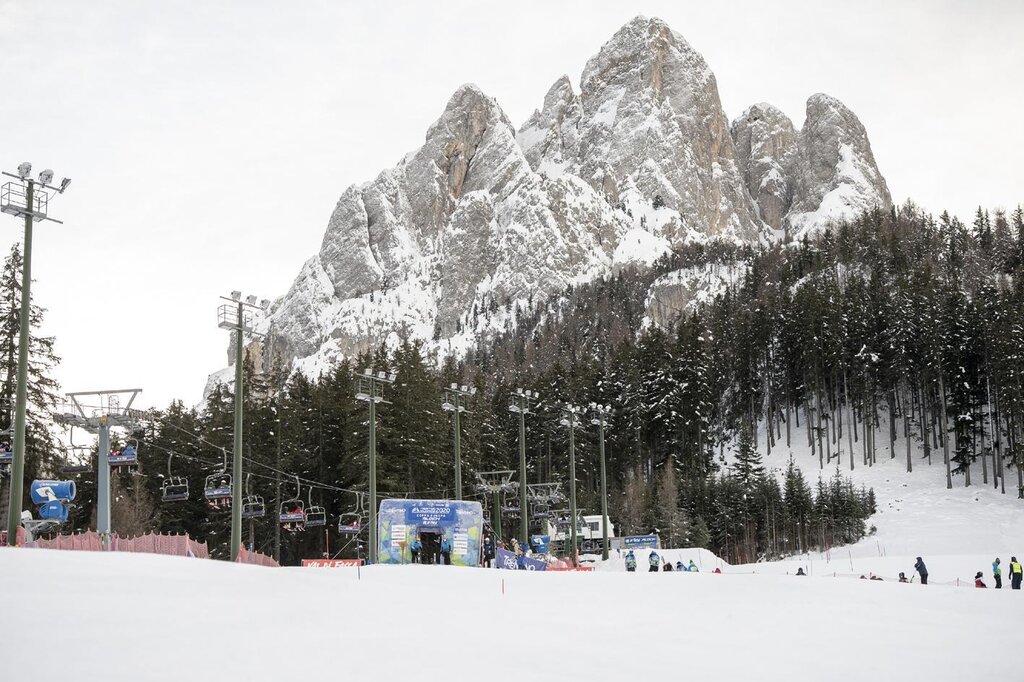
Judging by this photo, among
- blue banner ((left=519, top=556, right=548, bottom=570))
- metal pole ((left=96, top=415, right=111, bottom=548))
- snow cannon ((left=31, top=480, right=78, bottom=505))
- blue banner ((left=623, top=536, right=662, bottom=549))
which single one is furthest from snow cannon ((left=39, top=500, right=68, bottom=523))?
blue banner ((left=623, top=536, right=662, bottom=549))

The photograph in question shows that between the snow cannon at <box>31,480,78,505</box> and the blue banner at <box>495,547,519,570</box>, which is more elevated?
the snow cannon at <box>31,480,78,505</box>

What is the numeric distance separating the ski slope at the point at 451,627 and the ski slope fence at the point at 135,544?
21.0 ft

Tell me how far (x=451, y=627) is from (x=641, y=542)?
43.9 meters

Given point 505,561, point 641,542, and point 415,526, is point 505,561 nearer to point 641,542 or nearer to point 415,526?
point 415,526

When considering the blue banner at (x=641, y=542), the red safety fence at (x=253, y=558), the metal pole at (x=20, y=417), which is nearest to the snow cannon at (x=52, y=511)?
the red safety fence at (x=253, y=558)

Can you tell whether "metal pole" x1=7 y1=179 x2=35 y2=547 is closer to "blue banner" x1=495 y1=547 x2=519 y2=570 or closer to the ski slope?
the ski slope

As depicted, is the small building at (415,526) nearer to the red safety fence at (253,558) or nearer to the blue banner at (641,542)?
the red safety fence at (253,558)

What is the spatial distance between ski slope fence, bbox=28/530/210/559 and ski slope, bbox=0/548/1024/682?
639cm

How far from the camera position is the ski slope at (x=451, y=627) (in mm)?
Result: 12680

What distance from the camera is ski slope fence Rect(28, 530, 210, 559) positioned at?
984 inches

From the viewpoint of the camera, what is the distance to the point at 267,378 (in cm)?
6506

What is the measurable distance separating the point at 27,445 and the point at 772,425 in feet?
246

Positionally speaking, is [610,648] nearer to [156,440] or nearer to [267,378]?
[267,378]

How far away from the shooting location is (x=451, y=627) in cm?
1739
